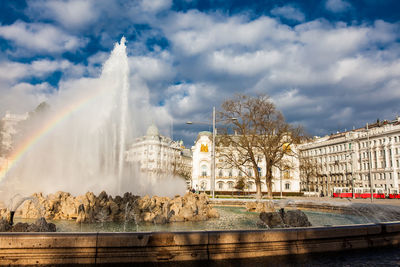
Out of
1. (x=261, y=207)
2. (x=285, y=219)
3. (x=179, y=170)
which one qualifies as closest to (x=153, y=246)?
(x=285, y=219)

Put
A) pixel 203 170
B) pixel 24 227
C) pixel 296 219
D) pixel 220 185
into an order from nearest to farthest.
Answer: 1. pixel 24 227
2. pixel 296 219
3. pixel 220 185
4. pixel 203 170

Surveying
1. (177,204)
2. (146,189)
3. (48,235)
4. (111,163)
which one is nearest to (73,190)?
(111,163)

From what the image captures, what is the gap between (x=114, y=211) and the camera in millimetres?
16719

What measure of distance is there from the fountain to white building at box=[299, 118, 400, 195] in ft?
180

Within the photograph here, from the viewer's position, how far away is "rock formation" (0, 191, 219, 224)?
53.9 feet

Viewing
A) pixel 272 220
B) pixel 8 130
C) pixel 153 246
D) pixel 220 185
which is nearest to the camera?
pixel 153 246

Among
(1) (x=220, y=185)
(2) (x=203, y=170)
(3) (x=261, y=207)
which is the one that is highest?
(2) (x=203, y=170)

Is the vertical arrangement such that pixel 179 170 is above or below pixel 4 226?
above

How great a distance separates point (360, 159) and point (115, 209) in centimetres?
9051

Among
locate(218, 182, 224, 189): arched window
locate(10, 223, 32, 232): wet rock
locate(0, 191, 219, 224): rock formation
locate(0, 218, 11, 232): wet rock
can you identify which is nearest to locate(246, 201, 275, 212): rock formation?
locate(0, 191, 219, 224): rock formation

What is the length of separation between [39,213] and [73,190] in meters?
5.94

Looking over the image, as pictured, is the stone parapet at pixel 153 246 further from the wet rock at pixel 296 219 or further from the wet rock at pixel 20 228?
the wet rock at pixel 296 219

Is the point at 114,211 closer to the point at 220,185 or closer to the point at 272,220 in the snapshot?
the point at 272,220

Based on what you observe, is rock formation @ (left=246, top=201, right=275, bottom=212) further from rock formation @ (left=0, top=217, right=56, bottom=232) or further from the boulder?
rock formation @ (left=0, top=217, right=56, bottom=232)
